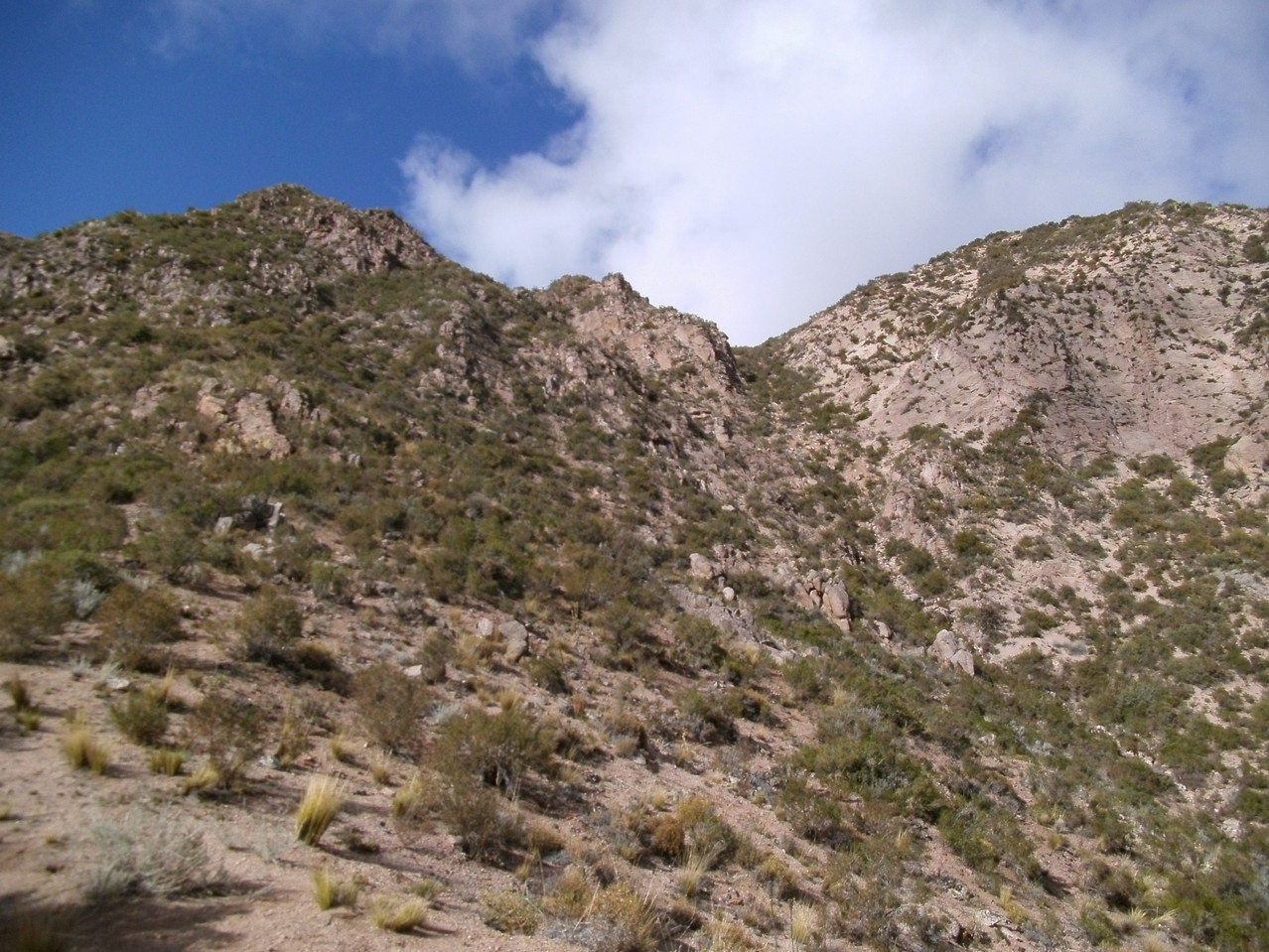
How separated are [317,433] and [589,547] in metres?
7.98

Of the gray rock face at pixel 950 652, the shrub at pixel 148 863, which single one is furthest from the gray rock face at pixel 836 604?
the shrub at pixel 148 863

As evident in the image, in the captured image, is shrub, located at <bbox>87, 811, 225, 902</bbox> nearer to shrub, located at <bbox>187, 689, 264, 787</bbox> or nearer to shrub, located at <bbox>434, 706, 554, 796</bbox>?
shrub, located at <bbox>187, 689, 264, 787</bbox>

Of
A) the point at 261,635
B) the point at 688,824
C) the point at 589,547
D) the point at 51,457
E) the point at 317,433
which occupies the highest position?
the point at 317,433

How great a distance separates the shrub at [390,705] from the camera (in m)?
8.47

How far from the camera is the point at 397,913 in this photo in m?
5.10

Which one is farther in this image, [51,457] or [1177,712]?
[1177,712]

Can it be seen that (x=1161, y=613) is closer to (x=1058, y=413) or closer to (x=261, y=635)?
(x=1058, y=413)

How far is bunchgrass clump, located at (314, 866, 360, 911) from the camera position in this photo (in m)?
5.08

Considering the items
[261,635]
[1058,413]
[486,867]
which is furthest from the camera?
[1058,413]

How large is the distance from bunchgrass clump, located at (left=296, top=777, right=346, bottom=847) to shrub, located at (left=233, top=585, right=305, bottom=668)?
3.71 meters

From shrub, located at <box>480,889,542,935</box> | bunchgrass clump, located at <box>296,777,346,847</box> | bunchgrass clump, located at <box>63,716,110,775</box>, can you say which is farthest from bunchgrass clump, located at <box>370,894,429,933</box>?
bunchgrass clump, located at <box>63,716,110,775</box>

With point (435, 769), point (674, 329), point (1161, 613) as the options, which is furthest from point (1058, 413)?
point (435, 769)

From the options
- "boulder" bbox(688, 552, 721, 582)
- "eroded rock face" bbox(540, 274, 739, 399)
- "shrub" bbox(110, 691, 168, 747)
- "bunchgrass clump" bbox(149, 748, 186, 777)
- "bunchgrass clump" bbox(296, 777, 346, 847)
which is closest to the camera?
"bunchgrass clump" bbox(296, 777, 346, 847)

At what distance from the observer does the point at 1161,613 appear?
21375 millimetres
